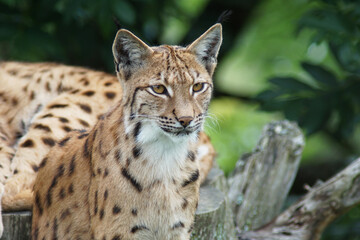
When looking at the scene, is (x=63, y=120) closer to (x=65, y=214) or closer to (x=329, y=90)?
(x=65, y=214)

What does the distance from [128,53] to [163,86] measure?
1.29 feet

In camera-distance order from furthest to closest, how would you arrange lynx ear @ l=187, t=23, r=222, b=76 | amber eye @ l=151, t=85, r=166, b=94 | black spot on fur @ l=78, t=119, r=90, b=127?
black spot on fur @ l=78, t=119, r=90, b=127
lynx ear @ l=187, t=23, r=222, b=76
amber eye @ l=151, t=85, r=166, b=94

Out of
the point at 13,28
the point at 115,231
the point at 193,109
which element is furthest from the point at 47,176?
the point at 13,28

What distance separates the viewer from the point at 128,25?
8.23m

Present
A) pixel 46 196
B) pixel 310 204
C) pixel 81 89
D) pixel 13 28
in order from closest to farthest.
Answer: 1. pixel 46 196
2. pixel 310 204
3. pixel 81 89
4. pixel 13 28

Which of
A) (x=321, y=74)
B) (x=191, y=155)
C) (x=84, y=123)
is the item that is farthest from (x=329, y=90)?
(x=191, y=155)

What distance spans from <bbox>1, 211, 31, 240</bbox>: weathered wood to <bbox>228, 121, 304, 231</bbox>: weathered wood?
7.06 feet

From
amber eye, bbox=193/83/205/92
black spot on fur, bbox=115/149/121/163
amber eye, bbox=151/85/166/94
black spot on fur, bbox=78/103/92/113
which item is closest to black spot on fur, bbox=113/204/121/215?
black spot on fur, bbox=115/149/121/163

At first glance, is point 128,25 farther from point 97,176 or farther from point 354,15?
point 97,176

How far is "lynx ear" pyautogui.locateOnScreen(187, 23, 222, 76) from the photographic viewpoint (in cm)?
473

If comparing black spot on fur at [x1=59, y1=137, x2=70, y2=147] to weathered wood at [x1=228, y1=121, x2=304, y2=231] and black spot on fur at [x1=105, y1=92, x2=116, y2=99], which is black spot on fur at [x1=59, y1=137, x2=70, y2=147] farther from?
weathered wood at [x1=228, y1=121, x2=304, y2=231]

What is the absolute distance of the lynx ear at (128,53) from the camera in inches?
178

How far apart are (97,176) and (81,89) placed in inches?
84.4

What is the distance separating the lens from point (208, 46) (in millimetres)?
4832
